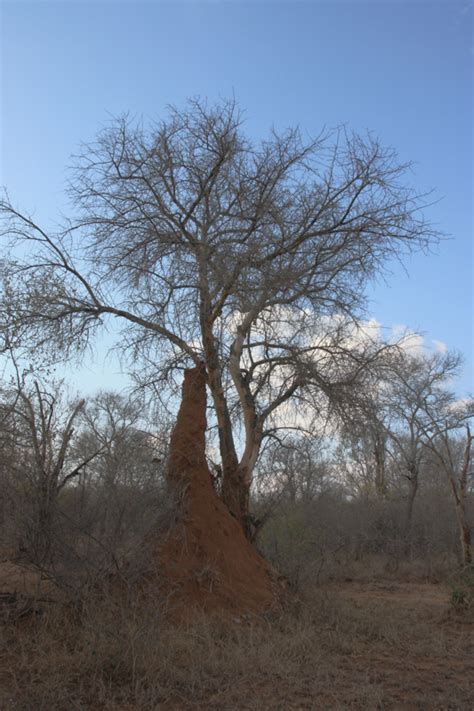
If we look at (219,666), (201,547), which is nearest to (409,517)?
(201,547)

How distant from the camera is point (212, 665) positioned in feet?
20.9

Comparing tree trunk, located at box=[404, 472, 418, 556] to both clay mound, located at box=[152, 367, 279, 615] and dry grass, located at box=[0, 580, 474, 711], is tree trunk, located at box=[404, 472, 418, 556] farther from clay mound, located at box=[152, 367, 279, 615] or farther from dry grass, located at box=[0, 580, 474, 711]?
dry grass, located at box=[0, 580, 474, 711]

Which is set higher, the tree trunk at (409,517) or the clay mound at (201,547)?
the tree trunk at (409,517)

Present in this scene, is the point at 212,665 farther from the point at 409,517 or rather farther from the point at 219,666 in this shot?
the point at 409,517

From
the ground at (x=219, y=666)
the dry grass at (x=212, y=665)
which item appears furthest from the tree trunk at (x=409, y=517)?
the dry grass at (x=212, y=665)

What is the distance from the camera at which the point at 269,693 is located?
588cm

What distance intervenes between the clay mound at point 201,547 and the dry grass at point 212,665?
1.62 feet

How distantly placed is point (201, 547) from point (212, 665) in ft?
8.97

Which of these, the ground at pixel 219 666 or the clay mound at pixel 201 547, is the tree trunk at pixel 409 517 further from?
the ground at pixel 219 666

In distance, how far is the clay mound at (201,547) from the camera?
28.1ft

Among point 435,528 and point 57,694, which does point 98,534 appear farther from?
point 435,528

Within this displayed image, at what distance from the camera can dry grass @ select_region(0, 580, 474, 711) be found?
5504 millimetres

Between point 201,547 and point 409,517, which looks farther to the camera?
point 409,517

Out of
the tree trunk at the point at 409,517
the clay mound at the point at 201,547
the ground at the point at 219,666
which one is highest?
the tree trunk at the point at 409,517
